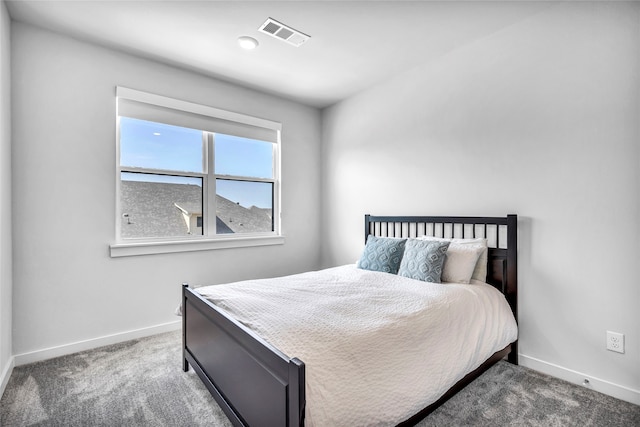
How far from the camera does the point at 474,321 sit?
201cm

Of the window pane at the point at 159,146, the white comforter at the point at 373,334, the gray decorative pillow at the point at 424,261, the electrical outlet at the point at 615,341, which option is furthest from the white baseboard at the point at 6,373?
the electrical outlet at the point at 615,341

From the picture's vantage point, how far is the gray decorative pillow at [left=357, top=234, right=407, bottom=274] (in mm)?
2748

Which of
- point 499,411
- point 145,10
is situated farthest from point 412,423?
point 145,10

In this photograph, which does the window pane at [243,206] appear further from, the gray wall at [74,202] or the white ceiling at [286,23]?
the white ceiling at [286,23]

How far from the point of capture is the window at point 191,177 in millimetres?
2949

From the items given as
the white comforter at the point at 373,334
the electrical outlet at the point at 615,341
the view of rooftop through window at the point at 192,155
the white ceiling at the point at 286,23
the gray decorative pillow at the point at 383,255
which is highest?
the white ceiling at the point at 286,23

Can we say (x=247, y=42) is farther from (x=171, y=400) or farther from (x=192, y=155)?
(x=171, y=400)

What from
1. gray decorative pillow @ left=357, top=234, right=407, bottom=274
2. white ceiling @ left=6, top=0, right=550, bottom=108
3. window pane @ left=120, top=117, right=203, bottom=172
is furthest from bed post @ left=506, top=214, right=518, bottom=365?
window pane @ left=120, top=117, right=203, bottom=172

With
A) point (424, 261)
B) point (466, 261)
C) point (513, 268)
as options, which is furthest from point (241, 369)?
point (513, 268)

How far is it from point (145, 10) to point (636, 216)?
3.59 meters

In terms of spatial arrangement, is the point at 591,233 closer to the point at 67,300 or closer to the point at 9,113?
the point at 67,300

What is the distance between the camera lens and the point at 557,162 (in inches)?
88.5

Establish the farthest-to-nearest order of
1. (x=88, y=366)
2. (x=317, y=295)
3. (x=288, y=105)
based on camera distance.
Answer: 1. (x=288, y=105)
2. (x=88, y=366)
3. (x=317, y=295)

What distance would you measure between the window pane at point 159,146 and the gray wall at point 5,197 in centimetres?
79
